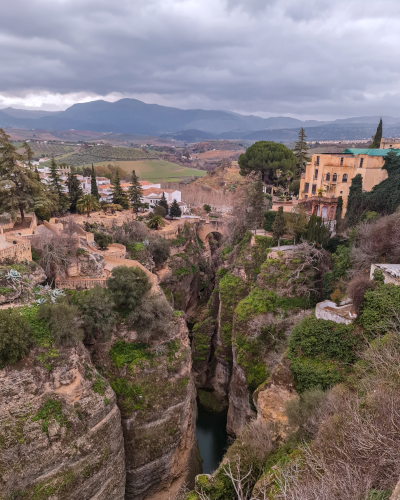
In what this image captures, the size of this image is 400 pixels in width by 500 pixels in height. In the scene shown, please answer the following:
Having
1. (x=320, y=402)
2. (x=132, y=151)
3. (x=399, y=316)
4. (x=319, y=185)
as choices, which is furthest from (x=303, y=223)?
(x=132, y=151)

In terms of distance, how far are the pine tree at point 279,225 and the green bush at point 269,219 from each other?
9.56 ft

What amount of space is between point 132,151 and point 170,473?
114 meters

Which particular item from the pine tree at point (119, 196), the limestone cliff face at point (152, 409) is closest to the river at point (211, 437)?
the limestone cliff face at point (152, 409)

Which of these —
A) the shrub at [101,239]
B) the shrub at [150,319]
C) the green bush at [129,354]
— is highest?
the shrub at [101,239]

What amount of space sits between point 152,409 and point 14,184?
16168 millimetres

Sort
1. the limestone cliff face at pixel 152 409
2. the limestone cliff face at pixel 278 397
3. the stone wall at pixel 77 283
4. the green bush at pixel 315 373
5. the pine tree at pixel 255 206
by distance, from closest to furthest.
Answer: the green bush at pixel 315 373 < the limestone cliff face at pixel 278 397 < the limestone cliff face at pixel 152 409 < the stone wall at pixel 77 283 < the pine tree at pixel 255 206

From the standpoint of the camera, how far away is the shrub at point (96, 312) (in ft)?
54.1

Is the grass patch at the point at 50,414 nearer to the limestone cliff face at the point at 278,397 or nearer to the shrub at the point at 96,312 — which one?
A: the shrub at the point at 96,312

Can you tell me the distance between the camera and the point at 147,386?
55.8 ft

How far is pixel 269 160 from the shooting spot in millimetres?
40031

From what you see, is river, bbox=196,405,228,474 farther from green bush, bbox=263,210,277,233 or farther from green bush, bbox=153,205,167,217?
green bush, bbox=153,205,167,217

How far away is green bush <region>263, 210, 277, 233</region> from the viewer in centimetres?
2836

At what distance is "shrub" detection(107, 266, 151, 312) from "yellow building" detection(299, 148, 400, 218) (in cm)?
1863

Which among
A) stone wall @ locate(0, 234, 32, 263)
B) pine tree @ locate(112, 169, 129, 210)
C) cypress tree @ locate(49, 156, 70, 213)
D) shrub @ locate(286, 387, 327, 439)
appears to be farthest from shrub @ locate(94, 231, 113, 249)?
shrub @ locate(286, 387, 327, 439)
